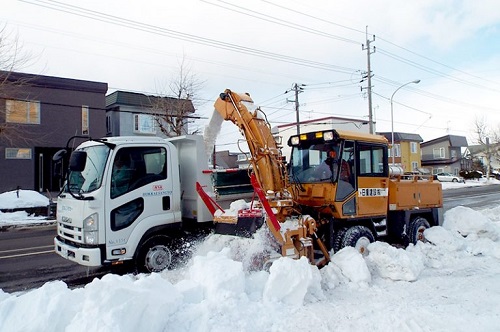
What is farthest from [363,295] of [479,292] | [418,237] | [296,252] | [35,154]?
[35,154]

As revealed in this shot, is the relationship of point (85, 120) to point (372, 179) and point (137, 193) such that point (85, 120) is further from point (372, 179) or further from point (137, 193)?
point (372, 179)

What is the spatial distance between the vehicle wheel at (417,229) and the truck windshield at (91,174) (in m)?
6.77

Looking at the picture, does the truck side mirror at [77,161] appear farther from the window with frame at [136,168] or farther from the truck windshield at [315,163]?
the truck windshield at [315,163]

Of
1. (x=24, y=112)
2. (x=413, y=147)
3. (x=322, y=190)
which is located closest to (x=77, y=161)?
(x=322, y=190)

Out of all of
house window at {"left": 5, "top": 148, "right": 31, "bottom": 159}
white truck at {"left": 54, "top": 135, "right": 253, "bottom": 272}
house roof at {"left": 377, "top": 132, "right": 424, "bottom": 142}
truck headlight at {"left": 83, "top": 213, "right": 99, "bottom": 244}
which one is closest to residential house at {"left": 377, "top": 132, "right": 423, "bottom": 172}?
house roof at {"left": 377, "top": 132, "right": 424, "bottom": 142}

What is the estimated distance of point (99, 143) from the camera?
263 inches

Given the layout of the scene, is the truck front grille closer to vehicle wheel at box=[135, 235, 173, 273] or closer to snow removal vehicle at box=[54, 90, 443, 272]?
snow removal vehicle at box=[54, 90, 443, 272]

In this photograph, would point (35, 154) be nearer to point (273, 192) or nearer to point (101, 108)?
point (101, 108)

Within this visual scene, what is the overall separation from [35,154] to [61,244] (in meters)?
20.5

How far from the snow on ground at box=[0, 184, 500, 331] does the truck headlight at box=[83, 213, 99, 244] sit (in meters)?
1.31

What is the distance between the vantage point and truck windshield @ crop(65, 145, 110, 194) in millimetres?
6398

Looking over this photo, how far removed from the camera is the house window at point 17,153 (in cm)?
2355

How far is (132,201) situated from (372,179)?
15.3 feet

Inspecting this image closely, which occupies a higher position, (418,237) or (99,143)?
(99,143)
